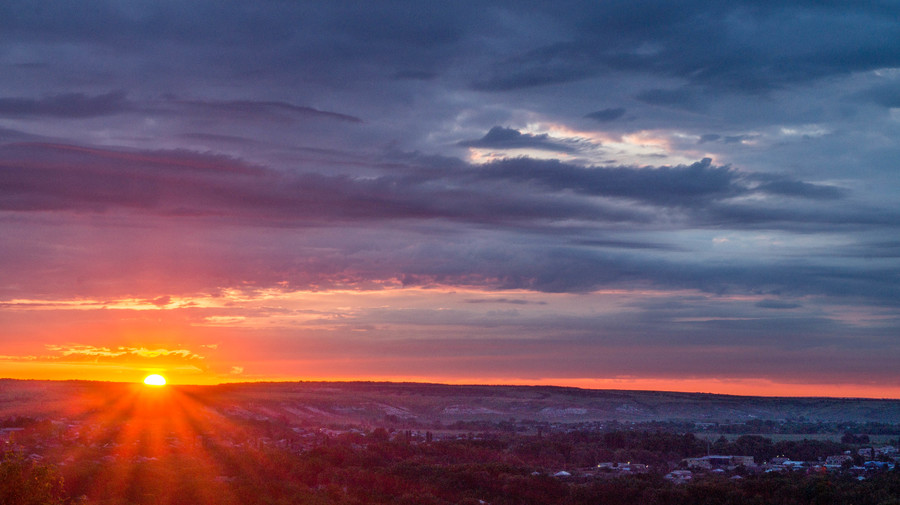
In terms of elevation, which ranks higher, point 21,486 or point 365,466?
point 21,486

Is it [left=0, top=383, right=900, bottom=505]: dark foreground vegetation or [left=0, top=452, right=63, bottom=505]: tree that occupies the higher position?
[left=0, top=452, right=63, bottom=505]: tree

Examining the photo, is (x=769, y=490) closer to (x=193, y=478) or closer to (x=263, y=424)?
(x=193, y=478)

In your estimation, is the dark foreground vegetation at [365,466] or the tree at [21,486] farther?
the dark foreground vegetation at [365,466]

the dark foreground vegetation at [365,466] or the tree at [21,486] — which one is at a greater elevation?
the tree at [21,486]

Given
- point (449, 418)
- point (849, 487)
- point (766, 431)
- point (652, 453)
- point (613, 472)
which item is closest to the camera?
point (849, 487)

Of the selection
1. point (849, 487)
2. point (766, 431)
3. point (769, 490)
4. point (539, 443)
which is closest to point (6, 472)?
point (769, 490)

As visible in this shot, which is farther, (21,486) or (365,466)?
(365,466)

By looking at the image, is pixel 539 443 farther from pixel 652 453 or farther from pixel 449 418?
pixel 449 418

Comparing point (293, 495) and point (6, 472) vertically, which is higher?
point (6, 472)

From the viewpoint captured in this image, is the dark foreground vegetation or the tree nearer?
the tree

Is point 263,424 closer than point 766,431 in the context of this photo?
Yes

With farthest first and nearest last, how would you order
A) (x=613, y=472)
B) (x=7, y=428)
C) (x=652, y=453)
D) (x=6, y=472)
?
(x=652, y=453) < (x=7, y=428) < (x=613, y=472) < (x=6, y=472)
